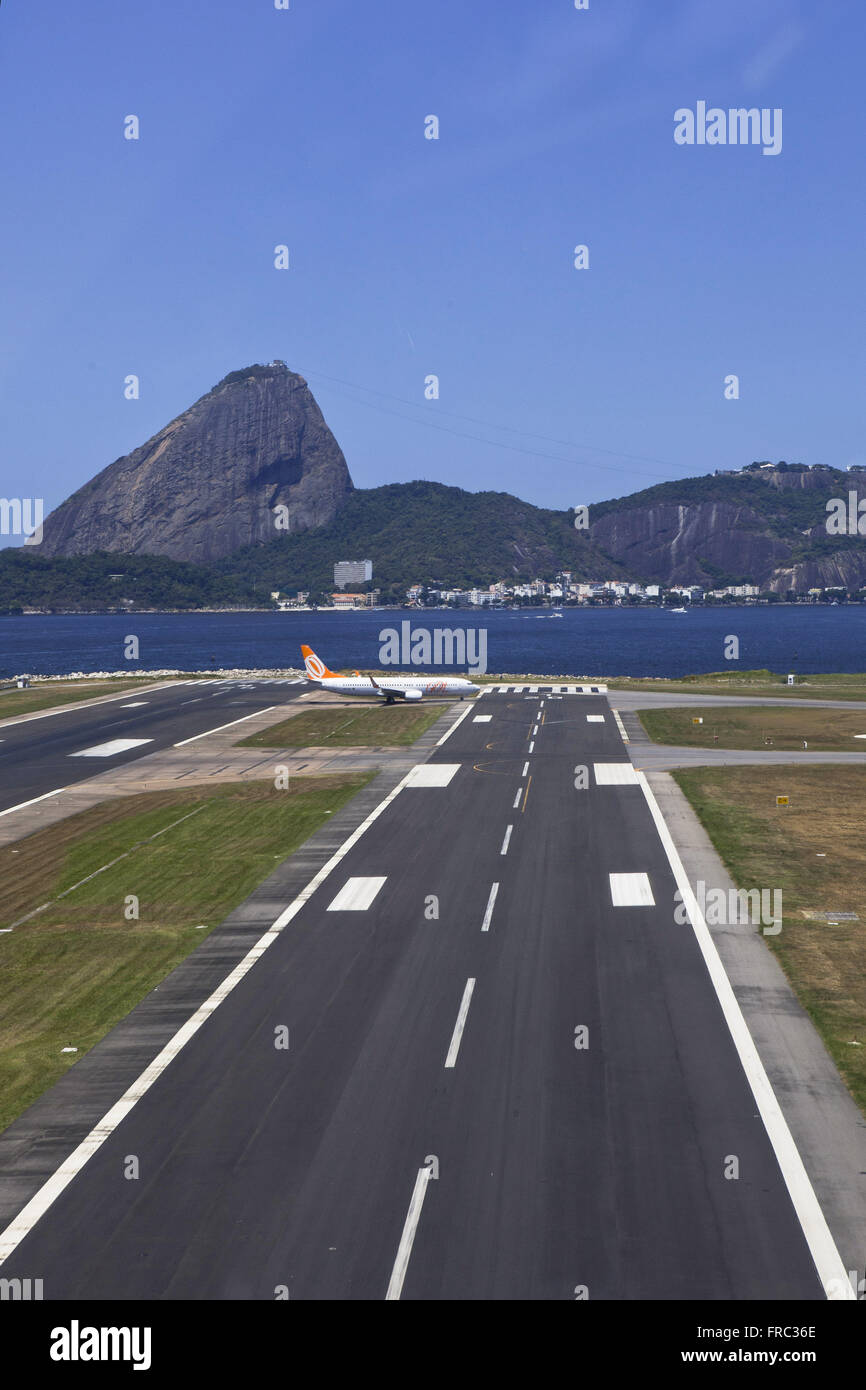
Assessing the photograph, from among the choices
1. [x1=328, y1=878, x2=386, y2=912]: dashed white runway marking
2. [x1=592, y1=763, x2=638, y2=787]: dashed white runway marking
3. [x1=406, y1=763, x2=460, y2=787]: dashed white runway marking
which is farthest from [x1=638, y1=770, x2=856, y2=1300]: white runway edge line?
[x1=406, y1=763, x2=460, y2=787]: dashed white runway marking

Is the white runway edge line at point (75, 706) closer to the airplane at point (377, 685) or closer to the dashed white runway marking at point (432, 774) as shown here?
the airplane at point (377, 685)

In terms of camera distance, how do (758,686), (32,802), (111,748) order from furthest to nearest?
1. (758,686)
2. (111,748)
3. (32,802)

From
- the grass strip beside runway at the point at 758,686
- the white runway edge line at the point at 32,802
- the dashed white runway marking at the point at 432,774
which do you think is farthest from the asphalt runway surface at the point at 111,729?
the grass strip beside runway at the point at 758,686

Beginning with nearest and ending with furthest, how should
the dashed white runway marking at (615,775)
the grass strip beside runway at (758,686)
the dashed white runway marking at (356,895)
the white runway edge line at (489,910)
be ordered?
1. the white runway edge line at (489,910)
2. the dashed white runway marking at (356,895)
3. the dashed white runway marking at (615,775)
4. the grass strip beside runway at (758,686)

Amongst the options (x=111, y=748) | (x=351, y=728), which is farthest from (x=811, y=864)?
(x=111, y=748)

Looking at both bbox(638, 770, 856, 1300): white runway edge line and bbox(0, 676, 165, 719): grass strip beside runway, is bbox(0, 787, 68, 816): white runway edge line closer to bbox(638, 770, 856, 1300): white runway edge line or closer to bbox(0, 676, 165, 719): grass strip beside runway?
bbox(638, 770, 856, 1300): white runway edge line

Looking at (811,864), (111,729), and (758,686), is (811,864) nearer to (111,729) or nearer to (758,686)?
(111,729)
